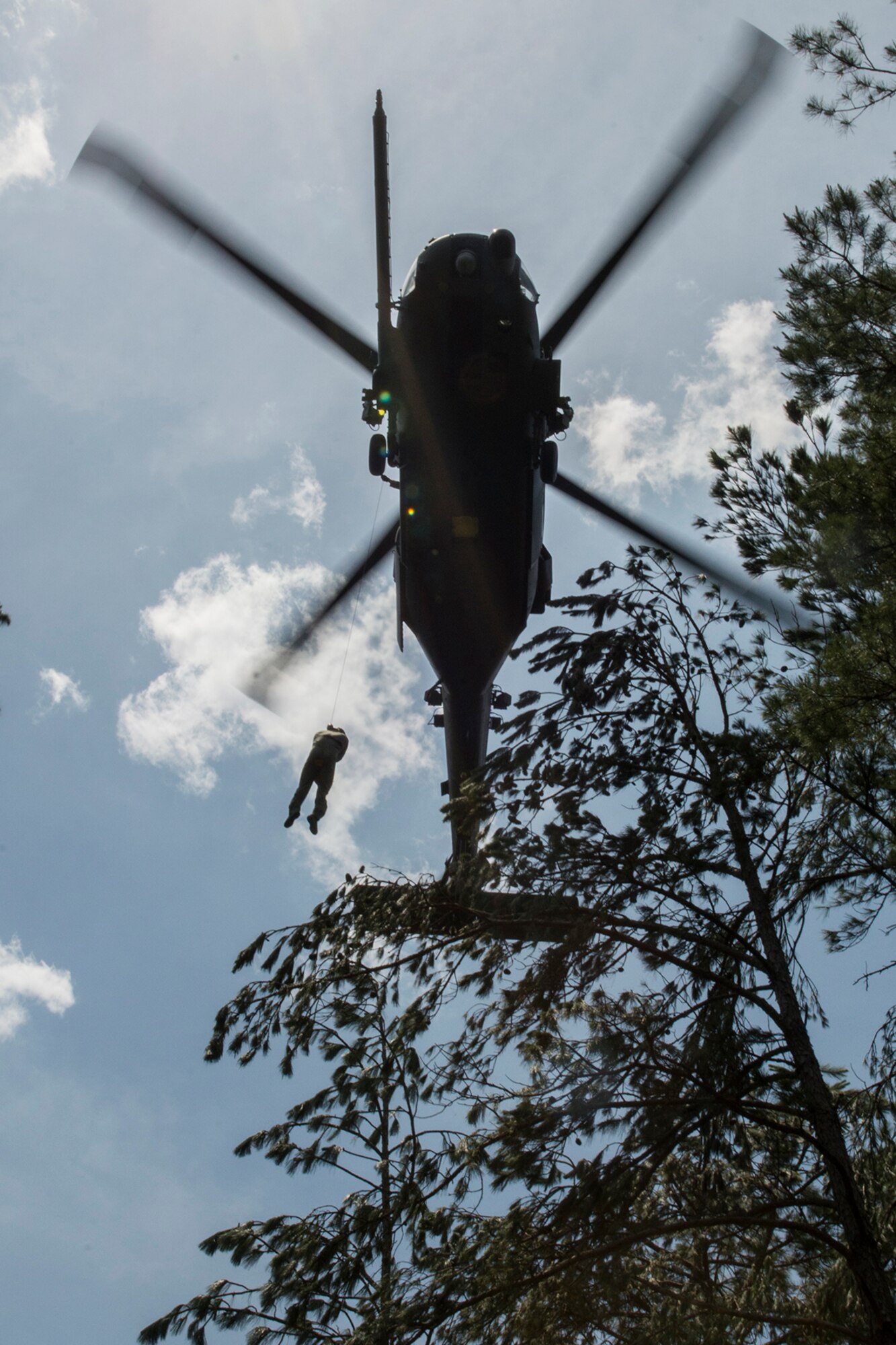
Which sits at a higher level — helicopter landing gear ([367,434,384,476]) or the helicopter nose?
the helicopter nose

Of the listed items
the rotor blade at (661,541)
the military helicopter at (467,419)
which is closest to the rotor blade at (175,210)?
the military helicopter at (467,419)

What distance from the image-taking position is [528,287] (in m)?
10.4

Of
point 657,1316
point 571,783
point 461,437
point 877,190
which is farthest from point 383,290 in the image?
point 657,1316

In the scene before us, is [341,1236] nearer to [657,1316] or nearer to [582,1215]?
[582,1215]

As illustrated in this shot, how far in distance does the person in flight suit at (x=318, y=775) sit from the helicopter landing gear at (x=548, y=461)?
363 cm

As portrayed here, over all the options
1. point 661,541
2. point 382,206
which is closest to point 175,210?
point 382,206

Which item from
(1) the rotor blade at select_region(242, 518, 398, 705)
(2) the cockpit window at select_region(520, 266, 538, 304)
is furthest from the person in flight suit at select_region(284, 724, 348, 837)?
(2) the cockpit window at select_region(520, 266, 538, 304)

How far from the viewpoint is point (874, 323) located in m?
7.40

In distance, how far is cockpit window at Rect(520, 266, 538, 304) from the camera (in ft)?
33.3

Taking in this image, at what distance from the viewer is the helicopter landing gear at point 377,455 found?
1027 centimetres

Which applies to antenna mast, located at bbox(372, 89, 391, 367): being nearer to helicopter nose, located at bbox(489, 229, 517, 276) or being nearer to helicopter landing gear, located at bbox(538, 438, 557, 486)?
helicopter nose, located at bbox(489, 229, 517, 276)

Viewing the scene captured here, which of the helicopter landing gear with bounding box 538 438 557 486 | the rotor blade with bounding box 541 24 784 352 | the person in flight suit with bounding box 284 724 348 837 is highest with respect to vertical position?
the rotor blade with bounding box 541 24 784 352

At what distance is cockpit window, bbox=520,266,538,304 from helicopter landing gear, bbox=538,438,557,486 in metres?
1.44

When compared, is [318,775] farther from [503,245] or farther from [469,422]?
[503,245]
